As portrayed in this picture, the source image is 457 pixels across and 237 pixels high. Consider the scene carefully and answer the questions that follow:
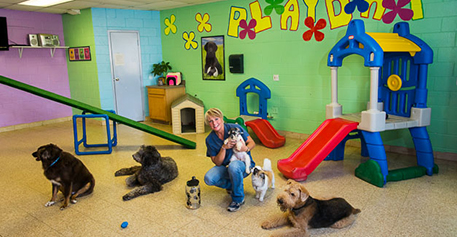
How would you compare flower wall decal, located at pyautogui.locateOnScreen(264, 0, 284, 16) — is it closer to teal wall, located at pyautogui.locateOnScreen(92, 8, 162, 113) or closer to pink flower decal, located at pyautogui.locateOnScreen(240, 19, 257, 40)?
pink flower decal, located at pyautogui.locateOnScreen(240, 19, 257, 40)

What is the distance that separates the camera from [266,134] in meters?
5.58

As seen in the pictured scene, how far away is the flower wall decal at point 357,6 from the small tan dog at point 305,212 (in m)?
3.21

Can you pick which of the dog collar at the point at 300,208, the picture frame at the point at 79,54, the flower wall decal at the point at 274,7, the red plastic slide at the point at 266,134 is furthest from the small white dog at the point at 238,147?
the picture frame at the point at 79,54

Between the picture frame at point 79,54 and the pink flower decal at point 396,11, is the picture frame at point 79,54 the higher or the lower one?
the lower one

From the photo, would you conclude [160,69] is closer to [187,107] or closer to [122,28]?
[122,28]

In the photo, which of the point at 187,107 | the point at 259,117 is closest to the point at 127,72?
the point at 187,107

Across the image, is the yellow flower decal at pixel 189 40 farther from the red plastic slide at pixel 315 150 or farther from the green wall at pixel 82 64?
the red plastic slide at pixel 315 150

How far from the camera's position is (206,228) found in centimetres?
302

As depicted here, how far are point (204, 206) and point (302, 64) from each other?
328 cm

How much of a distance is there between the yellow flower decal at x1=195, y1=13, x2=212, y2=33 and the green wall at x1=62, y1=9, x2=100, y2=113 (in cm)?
225

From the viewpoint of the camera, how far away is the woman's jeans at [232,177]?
10.5 feet

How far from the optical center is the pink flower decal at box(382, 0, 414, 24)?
4598 mm

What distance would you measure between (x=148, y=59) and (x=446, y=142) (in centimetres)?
608

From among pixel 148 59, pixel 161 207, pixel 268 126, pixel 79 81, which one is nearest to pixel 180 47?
pixel 148 59
